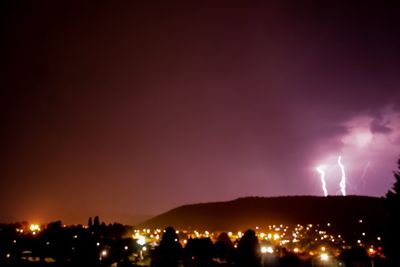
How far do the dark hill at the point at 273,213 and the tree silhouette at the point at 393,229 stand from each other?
2787 inches

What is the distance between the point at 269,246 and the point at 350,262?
13308 mm

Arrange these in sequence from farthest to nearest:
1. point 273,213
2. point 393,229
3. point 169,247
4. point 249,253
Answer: point 273,213 → point 169,247 → point 249,253 → point 393,229

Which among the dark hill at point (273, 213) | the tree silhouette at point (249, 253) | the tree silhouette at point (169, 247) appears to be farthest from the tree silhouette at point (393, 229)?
the dark hill at point (273, 213)

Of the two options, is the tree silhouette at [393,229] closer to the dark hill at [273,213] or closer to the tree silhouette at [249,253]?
the tree silhouette at [249,253]

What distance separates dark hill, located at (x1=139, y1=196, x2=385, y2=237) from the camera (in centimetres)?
10325

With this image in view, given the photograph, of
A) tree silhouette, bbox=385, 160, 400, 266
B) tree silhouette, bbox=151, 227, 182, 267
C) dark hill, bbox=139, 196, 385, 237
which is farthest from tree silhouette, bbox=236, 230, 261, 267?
dark hill, bbox=139, 196, 385, 237

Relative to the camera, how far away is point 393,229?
1941 cm

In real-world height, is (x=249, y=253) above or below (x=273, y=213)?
below

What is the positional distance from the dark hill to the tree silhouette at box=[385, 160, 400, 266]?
7079 centimetres

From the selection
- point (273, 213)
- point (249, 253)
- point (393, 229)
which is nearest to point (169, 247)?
point (249, 253)

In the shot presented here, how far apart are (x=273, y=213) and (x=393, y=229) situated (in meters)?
107

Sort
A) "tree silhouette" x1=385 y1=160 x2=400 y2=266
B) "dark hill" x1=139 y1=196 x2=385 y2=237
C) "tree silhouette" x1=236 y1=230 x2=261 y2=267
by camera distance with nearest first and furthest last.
Result: "tree silhouette" x1=385 y1=160 x2=400 y2=266 → "tree silhouette" x1=236 y1=230 x2=261 y2=267 → "dark hill" x1=139 y1=196 x2=385 y2=237

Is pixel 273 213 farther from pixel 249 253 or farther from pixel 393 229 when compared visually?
pixel 393 229

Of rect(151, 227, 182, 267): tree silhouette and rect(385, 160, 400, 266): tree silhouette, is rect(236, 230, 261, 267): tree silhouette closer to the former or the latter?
rect(151, 227, 182, 267): tree silhouette
